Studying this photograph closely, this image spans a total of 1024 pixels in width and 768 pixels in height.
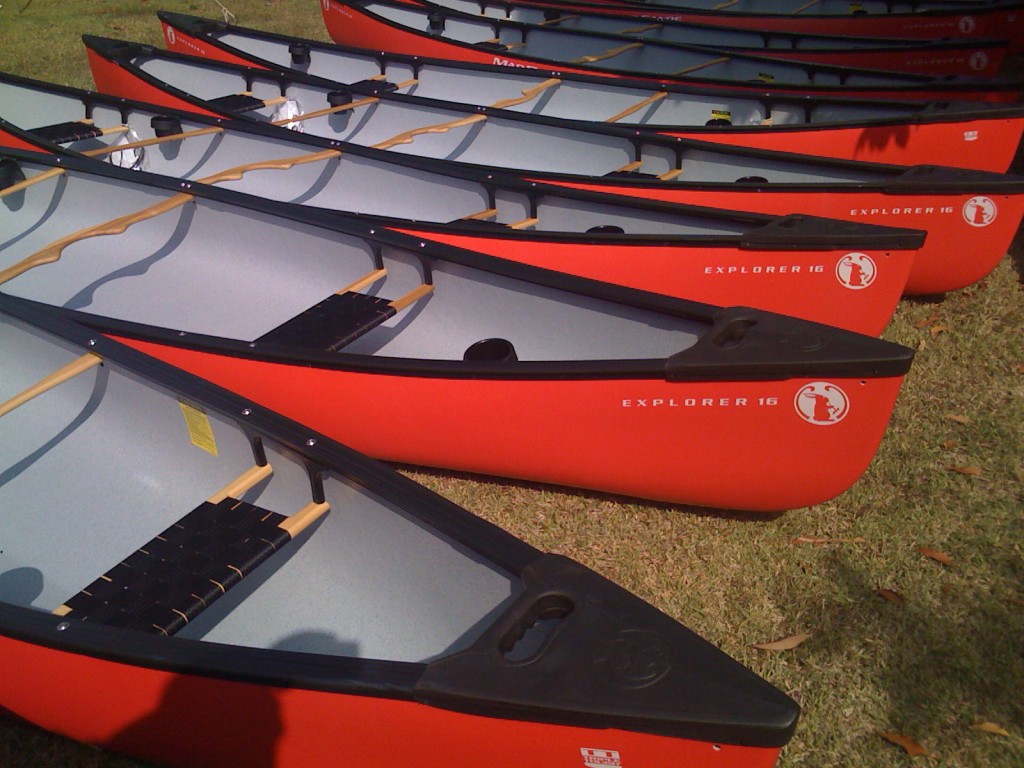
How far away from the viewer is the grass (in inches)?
116

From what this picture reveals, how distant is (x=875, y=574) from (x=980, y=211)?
273 cm

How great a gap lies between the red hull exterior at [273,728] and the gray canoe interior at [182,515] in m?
0.48

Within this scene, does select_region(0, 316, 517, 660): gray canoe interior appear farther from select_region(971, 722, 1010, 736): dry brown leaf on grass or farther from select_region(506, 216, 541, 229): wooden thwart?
select_region(506, 216, 541, 229): wooden thwart

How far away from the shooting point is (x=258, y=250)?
5.22 meters

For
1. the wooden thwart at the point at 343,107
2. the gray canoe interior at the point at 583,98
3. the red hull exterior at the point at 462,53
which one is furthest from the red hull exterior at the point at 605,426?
the red hull exterior at the point at 462,53

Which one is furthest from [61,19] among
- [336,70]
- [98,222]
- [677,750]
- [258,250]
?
[677,750]

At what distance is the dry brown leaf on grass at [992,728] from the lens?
290 cm

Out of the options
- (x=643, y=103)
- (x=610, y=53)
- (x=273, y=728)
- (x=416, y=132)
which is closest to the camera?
(x=273, y=728)

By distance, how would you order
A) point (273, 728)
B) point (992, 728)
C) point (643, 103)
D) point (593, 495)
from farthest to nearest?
point (643, 103) → point (593, 495) → point (992, 728) → point (273, 728)

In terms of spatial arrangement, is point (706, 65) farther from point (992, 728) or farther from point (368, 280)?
point (992, 728)

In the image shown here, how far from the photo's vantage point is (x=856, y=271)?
4.38 meters

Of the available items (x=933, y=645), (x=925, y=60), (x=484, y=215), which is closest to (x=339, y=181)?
(x=484, y=215)

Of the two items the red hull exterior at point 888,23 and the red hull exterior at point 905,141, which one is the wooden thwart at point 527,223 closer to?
the red hull exterior at point 905,141

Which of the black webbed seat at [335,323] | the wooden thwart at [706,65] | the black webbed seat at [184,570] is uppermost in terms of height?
the wooden thwart at [706,65]
